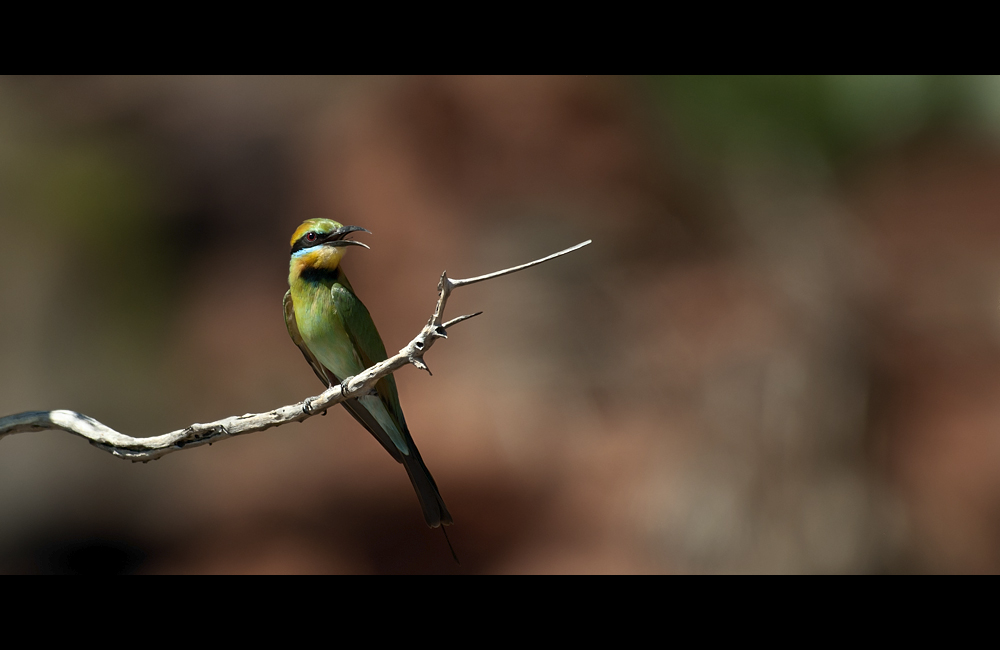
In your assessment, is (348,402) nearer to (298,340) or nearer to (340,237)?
(298,340)

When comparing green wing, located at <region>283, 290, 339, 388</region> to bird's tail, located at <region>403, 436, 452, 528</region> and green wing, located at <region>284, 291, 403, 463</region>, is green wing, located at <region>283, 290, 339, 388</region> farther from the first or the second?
bird's tail, located at <region>403, 436, 452, 528</region>

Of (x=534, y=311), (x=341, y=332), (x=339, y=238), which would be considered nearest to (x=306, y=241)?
(x=339, y=238)

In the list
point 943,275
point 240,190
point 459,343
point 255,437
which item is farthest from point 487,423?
point 943,275

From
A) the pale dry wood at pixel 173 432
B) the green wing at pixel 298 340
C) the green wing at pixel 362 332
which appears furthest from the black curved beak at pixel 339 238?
the pale dry wood at pixel 173 432

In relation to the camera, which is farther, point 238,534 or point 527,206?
point 527,206

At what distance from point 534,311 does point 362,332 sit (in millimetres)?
3272

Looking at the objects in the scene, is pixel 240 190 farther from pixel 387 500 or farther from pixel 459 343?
pixel 387 500

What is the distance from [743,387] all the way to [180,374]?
3.89 metres

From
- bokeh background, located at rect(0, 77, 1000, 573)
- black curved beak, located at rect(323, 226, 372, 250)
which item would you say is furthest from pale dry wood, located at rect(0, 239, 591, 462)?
bokeh background, located at rect(0, 77, 1000, 573)

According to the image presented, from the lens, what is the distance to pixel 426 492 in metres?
1.93

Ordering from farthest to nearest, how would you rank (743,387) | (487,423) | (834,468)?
(487,423) → (743,387) → (834,468)

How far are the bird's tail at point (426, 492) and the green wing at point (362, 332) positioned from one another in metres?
0.10

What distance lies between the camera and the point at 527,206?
18.5ft

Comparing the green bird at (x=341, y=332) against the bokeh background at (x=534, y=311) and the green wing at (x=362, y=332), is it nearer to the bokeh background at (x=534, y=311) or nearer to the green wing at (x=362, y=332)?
the green wing at (x=362, y=332)
